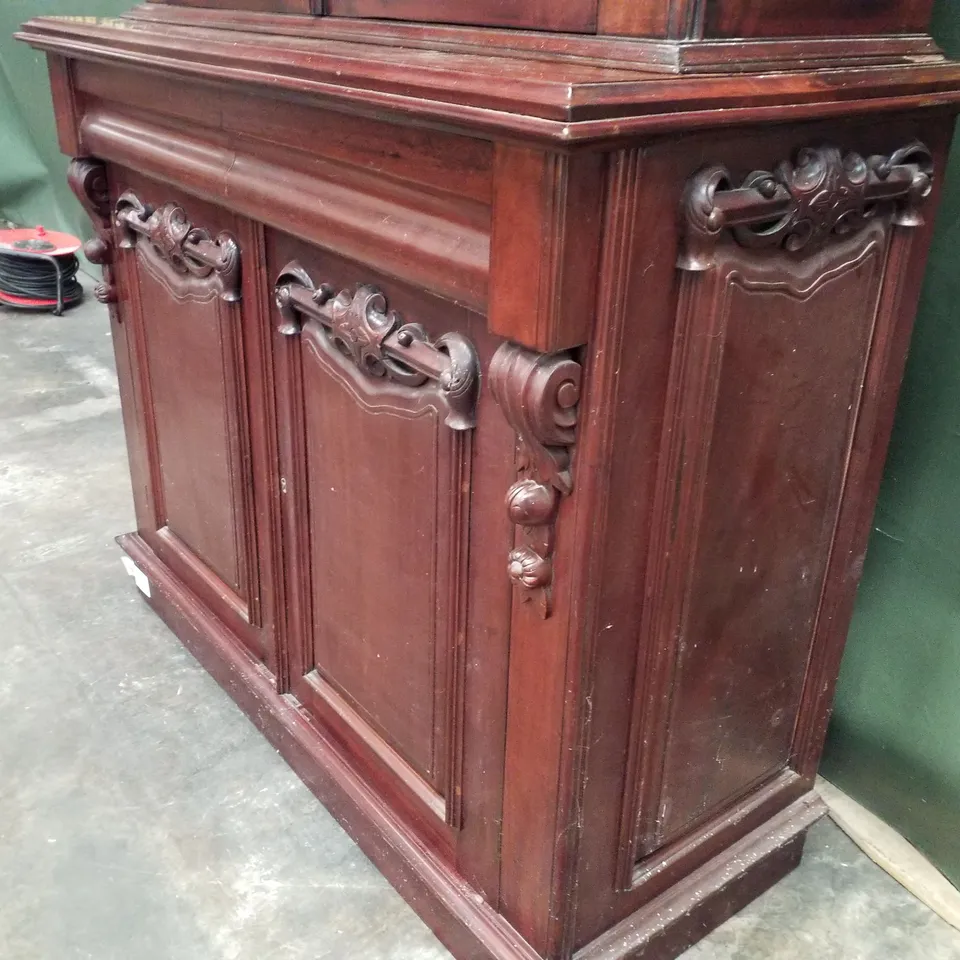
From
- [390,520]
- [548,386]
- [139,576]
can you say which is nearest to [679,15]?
[548,386]

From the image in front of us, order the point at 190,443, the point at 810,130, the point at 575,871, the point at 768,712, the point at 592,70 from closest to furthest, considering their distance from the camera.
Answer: the point at 592,70 < the point at 810,130 < the point at 575,871 < the point at 768,712 < the point at 190,443

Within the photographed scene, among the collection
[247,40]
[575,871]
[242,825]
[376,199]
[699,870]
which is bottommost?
[242,825]

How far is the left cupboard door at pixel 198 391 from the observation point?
1511mm

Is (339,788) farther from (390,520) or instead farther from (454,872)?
(390,520)

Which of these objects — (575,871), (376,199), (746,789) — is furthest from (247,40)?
(746,789)

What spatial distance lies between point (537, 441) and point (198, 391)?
0.94m

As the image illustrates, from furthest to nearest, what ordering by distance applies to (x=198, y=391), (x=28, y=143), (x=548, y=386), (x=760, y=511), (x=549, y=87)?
(x=28, y=143) → (x=198, y=391) → (x=760, y=511) → (x=548, y=386) → (x=549, y=87)

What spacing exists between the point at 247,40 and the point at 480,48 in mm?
428

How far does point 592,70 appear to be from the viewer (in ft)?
2.81

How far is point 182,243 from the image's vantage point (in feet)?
5.12

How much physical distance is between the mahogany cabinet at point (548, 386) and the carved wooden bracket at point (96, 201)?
0.36 ft

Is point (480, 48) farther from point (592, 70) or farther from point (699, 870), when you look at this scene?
point (699, 870)

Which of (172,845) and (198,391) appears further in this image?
(198,391)

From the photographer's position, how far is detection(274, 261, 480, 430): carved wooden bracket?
3.46ft
